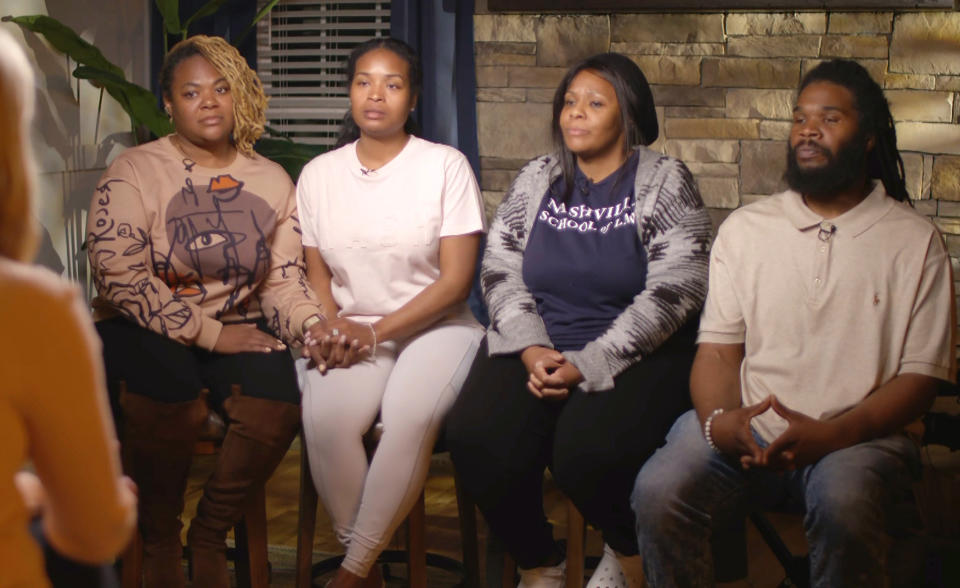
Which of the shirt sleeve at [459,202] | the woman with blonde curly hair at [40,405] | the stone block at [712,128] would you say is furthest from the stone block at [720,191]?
the woman with blonde curly hair at [40,405]

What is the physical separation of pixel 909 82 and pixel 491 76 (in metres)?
1.31

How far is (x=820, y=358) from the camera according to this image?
193 cm

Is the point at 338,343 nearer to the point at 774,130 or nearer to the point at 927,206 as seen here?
the point at 774,130

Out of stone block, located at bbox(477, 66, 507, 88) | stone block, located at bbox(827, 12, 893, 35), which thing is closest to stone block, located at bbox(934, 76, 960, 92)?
stone block, located at bbox(827, 12, 893, 35)

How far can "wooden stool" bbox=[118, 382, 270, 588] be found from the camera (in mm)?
2250

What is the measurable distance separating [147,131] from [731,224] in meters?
2.05

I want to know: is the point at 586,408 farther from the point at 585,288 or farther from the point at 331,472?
the point at 331,472

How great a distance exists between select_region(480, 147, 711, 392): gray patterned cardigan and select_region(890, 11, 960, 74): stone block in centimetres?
115

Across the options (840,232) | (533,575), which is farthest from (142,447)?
(840,232)

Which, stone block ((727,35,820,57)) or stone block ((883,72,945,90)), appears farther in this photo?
stone block ((727,35,820,57))

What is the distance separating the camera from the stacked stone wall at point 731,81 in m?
3.01

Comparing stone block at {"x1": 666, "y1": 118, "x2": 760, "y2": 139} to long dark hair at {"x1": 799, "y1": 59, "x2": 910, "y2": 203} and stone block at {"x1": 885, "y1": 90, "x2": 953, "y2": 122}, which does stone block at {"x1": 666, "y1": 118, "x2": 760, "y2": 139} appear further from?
long dark hair at {"x1": 799, "y1": 59, "x2": 910, "y2": 203}

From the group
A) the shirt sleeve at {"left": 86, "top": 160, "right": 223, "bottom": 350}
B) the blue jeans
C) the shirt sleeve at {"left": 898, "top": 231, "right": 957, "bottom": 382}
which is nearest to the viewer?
the blue jeans

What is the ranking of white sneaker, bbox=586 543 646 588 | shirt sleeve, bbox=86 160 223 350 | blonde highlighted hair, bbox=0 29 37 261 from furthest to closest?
shirt sleeve, bbox=86 160 223 350, white sneaker, bbox=586 543 646 588, blonde highlighted hair, bbox=0 29 37 261
